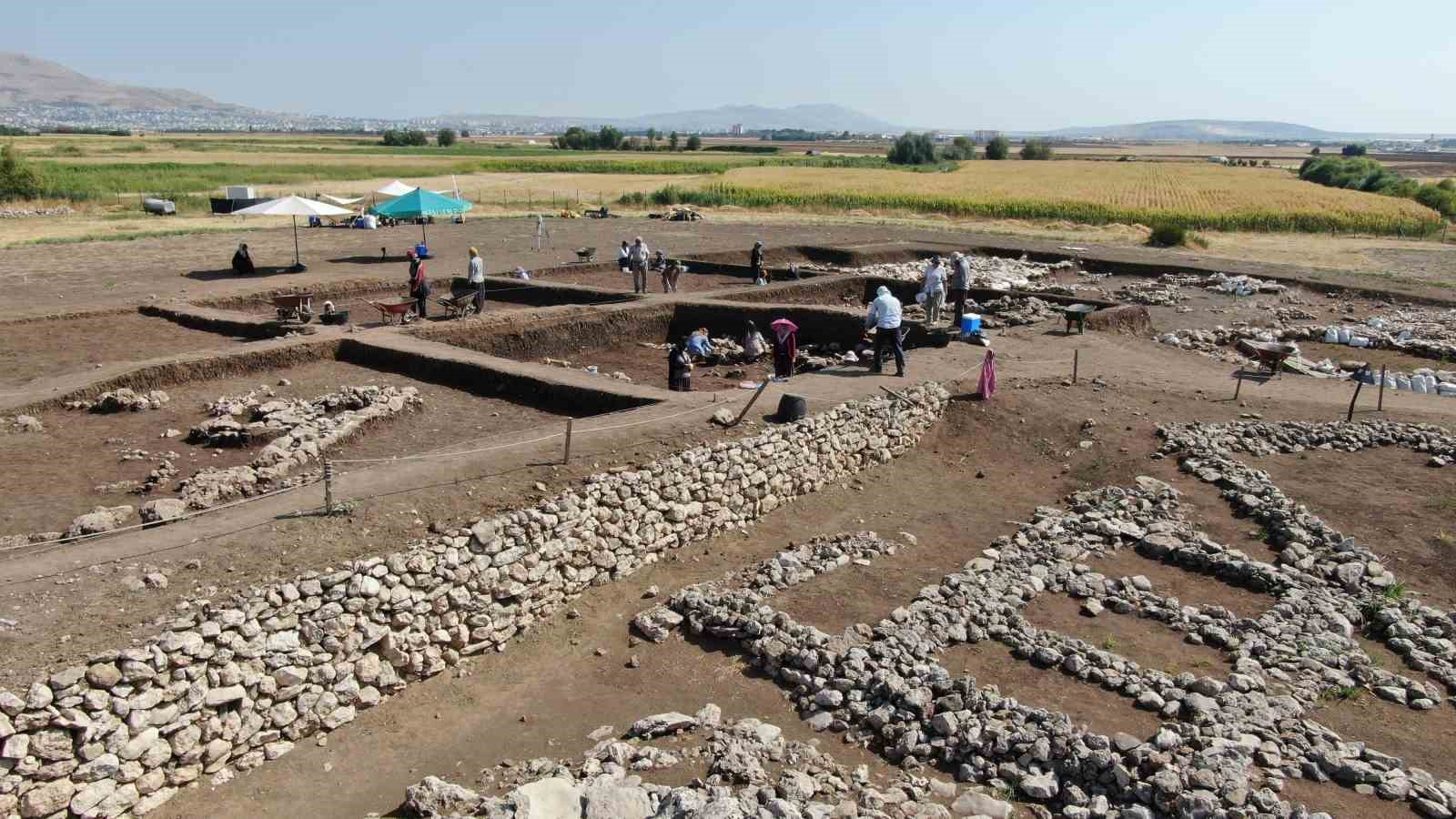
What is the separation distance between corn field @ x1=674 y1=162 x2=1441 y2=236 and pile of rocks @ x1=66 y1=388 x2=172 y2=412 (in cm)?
3764

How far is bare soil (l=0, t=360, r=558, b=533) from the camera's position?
10883 millimetres

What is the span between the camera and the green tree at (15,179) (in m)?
41.8

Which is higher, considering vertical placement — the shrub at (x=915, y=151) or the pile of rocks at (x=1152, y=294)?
the shrub at (x=915, y=151)

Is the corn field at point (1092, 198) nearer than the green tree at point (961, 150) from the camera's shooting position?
Yes

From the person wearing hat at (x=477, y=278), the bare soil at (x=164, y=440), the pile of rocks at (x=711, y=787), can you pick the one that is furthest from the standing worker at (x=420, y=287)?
the pile of rocks at (x=711, y=787)

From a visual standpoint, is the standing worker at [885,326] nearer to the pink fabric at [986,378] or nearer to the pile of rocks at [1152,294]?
the pink fabric at [986,378]

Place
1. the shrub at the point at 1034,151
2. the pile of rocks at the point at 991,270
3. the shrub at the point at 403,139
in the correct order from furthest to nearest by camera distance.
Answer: the shrub at the point at 403,139 → the shrub at the point at 1034,151 → the pile of rocks at the point at 991,270

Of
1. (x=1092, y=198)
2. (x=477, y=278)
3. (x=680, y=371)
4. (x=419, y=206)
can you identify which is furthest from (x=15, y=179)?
(x=1092, y=198)

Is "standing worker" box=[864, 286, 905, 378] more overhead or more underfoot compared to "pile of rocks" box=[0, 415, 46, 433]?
more overhead

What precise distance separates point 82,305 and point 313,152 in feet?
255

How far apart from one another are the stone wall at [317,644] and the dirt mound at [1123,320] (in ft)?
39.3

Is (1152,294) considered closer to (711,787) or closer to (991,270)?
(991,270)

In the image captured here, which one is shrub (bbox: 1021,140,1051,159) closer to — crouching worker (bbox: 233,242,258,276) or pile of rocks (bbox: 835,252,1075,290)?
pile of rocks (bbox: 835,252,1075,290)

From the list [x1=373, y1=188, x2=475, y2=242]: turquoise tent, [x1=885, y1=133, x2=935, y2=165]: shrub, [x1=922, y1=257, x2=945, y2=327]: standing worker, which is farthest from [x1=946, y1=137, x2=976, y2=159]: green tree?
[x1=922, y1=257, x2=945, y2=327]: standing worker
